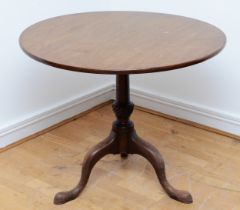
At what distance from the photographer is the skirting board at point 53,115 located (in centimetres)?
225

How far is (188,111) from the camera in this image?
250 centimetres

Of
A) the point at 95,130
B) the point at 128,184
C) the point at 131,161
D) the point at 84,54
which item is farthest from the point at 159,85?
the point at 84,54

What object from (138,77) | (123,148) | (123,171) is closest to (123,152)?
(123,148)

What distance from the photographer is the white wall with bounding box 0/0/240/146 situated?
2.16 meters

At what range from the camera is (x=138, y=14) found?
2012 mm

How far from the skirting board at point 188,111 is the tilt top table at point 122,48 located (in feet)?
1.92

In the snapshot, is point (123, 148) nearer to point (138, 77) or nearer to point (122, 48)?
point (122, 48)

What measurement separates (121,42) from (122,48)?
7cm

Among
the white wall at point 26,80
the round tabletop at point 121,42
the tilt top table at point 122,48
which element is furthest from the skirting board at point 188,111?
the round tabletop at point 121,42

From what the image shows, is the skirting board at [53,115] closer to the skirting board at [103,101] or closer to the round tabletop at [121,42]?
the skirting board at [103,101]

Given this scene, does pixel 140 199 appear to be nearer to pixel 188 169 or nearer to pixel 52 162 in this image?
pixel 188 169

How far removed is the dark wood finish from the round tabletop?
230 mm

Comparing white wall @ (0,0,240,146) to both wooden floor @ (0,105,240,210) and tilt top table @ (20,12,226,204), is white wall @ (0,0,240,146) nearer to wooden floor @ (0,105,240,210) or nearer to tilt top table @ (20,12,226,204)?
wooden floor @ (0,105,240,210)

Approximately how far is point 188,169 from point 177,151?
6.9 inches
